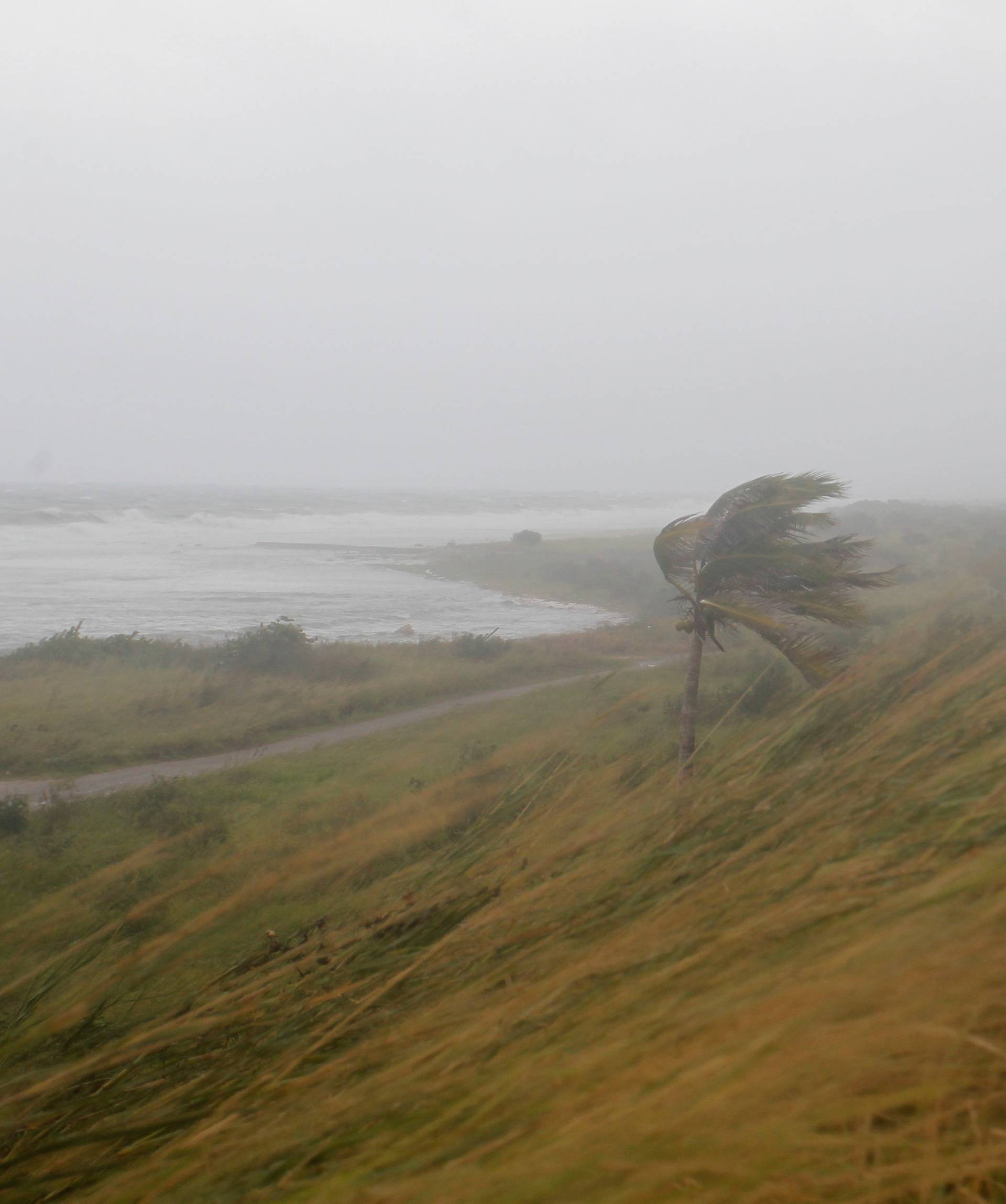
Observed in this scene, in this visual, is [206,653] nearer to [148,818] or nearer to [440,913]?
[148,818]

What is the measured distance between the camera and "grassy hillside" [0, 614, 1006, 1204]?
2.90 feet

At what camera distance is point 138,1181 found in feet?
4.32

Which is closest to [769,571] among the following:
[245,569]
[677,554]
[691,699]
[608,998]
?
[677,554]

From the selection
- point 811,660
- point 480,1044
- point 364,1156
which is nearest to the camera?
point 364,1156

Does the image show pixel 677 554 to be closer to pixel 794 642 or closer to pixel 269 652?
pixel 794 642

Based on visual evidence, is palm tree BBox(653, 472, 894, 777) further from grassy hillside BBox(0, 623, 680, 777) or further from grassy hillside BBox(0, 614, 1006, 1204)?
grassy hillside BBox(0, 623, 680, 777)

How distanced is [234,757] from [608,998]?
1407 centimetres

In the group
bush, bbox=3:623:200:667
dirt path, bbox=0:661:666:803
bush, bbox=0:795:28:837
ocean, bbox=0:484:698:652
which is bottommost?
dirt path, bbox=0:661:666:803

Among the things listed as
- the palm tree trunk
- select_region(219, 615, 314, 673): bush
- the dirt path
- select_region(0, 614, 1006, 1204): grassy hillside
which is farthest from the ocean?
select_region(0, 614, 1006, 1204): grassy hillside

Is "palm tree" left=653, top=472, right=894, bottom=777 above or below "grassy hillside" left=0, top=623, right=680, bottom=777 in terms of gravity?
above

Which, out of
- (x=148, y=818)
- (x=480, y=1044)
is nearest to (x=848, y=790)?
(x=480, y=1044)

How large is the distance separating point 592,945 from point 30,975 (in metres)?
1.33

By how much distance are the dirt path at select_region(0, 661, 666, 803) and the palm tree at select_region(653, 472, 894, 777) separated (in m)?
3.20

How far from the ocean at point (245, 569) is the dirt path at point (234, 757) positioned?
10.2 meters
